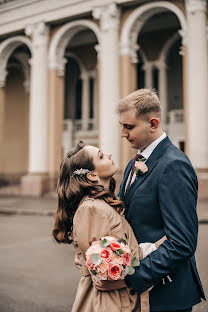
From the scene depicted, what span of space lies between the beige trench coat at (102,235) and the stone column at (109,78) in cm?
1088

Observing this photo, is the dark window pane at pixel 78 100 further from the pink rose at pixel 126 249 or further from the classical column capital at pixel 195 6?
the pink rose at pixel 126 249

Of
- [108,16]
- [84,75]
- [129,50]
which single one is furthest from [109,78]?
[84,75]

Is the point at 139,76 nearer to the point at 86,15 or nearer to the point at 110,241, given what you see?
the point at 86,15

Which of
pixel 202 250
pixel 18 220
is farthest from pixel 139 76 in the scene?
pixel 202 250

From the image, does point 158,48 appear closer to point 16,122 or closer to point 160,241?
point 16,122

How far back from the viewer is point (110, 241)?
1.52 m

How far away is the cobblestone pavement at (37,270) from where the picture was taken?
349cm

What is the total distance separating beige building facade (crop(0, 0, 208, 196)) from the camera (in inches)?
448

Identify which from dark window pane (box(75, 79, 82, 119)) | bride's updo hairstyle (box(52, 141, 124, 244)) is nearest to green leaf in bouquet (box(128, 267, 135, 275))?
bride's updo hairstyle (box(52, 141, 124, 244))

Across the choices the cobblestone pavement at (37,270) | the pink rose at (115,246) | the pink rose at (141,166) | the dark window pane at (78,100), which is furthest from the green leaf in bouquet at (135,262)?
the dark window pane at (78,100)

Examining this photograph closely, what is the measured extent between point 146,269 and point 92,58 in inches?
685

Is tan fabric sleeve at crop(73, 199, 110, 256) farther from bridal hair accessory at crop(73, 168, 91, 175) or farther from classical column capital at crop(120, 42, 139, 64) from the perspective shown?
classical column capital at crop(120, 42, 139, 64)

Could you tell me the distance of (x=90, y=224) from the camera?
1.61m

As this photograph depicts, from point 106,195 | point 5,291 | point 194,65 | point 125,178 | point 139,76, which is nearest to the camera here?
point 106,195
